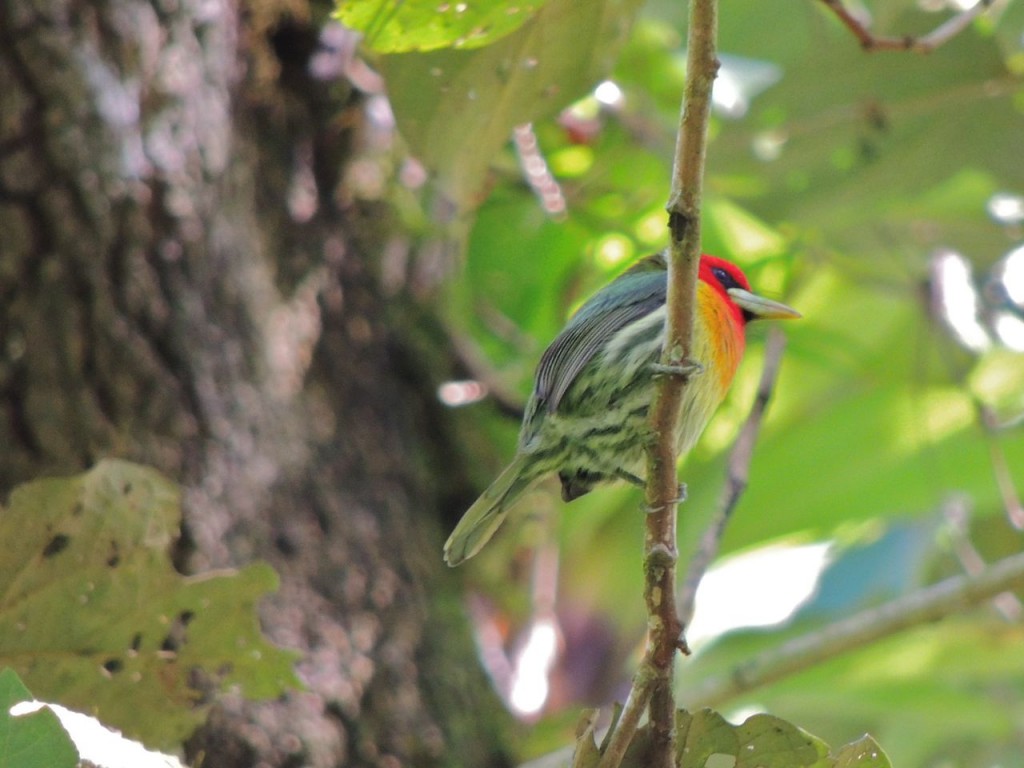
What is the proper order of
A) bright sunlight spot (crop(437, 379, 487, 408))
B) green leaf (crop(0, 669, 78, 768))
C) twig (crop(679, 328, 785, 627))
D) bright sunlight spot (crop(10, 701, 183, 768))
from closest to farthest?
green leaf (crop(0, 669, 78, 768)) → bright sunlight spot (crop(10, 701, 183, 768)) → twig (crop(679, 328, 785, 627)) → bright sunlight spot (crop(437, 379, 487, 408))

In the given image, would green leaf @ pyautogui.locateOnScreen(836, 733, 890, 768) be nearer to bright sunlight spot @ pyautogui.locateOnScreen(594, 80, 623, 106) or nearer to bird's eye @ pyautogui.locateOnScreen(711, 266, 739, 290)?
bird's eye @ pyautogui.locateOnScreen(711, 266, 739, 290)

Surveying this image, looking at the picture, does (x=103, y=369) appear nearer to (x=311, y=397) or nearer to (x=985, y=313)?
(x=311, y=397)

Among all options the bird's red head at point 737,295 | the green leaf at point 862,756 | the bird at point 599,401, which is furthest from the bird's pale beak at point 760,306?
the green leaf at point 862,756

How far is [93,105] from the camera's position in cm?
309

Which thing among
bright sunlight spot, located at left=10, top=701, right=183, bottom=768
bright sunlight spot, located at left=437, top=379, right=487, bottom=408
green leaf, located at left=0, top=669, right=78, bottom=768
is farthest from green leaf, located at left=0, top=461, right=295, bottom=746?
bright sunlight spot, located at left=437, top=379, right=487, bottom=408

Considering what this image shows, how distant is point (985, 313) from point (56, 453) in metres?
3.27

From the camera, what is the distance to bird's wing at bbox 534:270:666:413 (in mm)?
2936

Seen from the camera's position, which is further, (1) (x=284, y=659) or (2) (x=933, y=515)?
(2) (x=933, y=515)

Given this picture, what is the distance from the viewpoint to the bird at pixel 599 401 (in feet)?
9.34

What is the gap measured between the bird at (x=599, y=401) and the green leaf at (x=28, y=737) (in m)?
1.23

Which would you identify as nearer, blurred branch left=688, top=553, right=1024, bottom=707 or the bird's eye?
blurred branch left=688, top=553, right=1024, bottom=707

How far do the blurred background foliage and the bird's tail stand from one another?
1181mm

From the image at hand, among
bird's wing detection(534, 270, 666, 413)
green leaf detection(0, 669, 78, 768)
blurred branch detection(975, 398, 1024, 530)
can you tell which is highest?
blurred branch detection(975, 398, 1024, 530)

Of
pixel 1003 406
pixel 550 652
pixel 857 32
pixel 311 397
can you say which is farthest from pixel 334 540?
pixel 1003 406
